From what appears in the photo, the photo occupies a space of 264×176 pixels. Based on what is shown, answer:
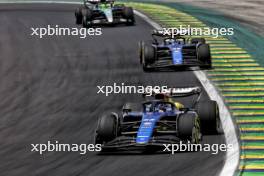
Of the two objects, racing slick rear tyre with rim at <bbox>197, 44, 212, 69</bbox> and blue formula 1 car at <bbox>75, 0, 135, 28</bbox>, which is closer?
racing slick rear tyre with rim at <bbox>197, 44, 212, 69</bbox>

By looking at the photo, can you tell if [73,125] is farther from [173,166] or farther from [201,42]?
[201,42]

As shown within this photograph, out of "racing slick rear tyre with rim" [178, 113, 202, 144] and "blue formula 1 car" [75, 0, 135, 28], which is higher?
"racing slick rear tyre with rim" [178, 113, 202, 144]

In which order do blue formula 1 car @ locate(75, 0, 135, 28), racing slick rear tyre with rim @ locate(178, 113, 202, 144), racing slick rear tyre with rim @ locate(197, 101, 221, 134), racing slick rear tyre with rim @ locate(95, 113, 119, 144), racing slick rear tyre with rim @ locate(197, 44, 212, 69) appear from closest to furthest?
racing slick rear tyre with rim @ locate(178, 113, 202, 144) < racing slick rear tyre with rim @ locate(95, 113, 119, 144) < racing slick rear tyre with rim @ locate(197, 101, 221, 134) < racing slick rear tyre with rim @ locate(197, 44, 212, 69) < blue formula 1 car @ locate(75, 0, 135, 28)

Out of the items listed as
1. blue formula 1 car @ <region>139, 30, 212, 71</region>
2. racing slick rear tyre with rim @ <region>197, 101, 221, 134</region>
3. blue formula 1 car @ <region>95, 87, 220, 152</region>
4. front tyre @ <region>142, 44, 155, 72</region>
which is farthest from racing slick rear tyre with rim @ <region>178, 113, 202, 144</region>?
front tyre @ <region>142, 44, 155, 72</region>

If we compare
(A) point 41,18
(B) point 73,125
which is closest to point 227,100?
(B) point 73,125

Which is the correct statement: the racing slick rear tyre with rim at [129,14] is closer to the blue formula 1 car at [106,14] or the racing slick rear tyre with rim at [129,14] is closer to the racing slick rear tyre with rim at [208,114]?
the blue formula 1 car at [106,14]

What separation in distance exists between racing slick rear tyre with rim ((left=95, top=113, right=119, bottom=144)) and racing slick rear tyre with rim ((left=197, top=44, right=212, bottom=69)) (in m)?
8.44

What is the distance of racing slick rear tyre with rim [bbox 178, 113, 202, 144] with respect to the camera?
16.8 metres

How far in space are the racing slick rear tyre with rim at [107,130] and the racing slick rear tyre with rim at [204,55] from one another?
332 inches

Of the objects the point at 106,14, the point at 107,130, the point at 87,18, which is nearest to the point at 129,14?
the point at 106,14

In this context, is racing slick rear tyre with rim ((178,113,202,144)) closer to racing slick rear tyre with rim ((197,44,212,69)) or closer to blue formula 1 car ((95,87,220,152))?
blue formula 1 car ((95,87,220,152))

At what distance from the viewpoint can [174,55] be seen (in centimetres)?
2564

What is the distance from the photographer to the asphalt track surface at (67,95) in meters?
16.3

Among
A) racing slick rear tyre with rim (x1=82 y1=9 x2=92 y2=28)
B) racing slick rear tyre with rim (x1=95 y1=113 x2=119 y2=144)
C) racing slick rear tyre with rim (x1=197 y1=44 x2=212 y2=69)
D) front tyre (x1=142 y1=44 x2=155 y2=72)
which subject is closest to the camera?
racing slick rear tyre with rim (x1=95 y1=113 x2=119 y2=144)
